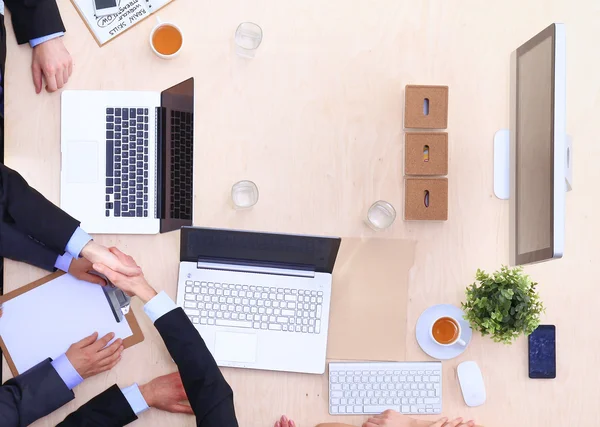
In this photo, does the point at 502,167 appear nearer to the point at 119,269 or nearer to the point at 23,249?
the point at 119,269

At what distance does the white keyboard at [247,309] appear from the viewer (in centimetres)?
142

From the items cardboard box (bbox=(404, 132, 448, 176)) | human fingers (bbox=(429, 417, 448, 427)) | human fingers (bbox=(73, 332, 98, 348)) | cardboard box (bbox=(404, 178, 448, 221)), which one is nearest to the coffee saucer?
human fingers (bbox=(429, 417, 448, 427))

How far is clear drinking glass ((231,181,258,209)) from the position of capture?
1.44 meters

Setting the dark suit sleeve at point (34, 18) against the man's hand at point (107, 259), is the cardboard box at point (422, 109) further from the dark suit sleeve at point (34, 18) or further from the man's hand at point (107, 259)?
the dark suit sleeve at point (34, 18)

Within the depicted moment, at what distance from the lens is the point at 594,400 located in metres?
1.48

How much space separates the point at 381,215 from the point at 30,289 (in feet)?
2.87

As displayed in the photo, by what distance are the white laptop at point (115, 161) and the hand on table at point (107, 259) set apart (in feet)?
0.21

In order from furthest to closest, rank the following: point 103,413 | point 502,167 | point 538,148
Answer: point 502,167
point 103,413
point 538,148

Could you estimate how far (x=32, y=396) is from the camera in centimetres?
137

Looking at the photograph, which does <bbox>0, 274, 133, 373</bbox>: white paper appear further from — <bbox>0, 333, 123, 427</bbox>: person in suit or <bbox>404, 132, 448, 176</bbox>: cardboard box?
<bbox>404, 132, 448, 176</bbox>: cardboard box

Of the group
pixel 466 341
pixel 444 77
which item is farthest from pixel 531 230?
pixel 444 77

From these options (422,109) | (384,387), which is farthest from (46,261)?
(422,109)

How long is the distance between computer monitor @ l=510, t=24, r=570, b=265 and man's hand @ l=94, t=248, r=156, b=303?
2.82 ft

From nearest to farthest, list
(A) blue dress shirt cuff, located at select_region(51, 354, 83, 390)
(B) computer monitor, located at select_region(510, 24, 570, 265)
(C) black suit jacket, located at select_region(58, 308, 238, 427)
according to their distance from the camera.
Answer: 1. (B) computer monitor, located at select_region(510, 24, 570, 265)
2. (C) black suit jacket, located at select_region(58, 308, 238, 427)
3. (A) blue dress shirt cuff, located at select_region(51, 354, 83, 390)
